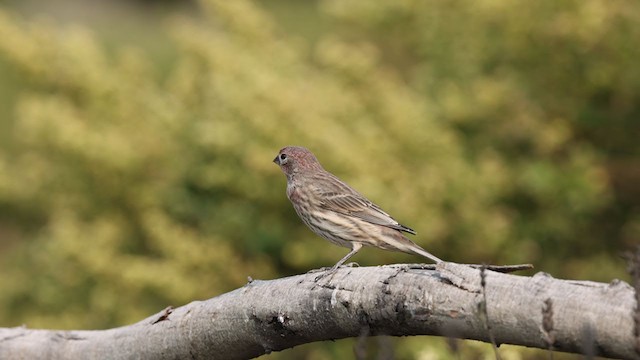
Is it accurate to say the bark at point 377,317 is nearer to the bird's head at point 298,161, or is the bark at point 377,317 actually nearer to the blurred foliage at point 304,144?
the bird's head at point 298,161

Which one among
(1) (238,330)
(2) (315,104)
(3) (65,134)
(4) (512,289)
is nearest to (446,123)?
(2) (315,104)

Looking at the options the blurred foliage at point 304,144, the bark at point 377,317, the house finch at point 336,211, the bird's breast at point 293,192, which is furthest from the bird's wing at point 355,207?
the blurred foliage at point 304,144

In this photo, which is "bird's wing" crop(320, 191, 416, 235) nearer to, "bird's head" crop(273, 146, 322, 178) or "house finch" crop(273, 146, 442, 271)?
"house finch" crop(273, 146, 442, 271)

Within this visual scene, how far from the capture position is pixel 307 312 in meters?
3.73

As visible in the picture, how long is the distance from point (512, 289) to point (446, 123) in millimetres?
5882

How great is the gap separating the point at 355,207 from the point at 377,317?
220 centimetres

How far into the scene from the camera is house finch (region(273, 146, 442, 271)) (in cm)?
541

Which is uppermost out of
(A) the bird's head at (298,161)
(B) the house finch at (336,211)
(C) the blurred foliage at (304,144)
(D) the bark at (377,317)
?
(C) the blurred foliage at (304,144)

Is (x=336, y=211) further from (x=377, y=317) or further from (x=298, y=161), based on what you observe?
(x=377, y=317)

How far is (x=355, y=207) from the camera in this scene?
223 inches

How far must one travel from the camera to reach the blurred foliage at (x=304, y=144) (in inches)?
313

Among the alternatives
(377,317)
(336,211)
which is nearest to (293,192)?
(336,211)

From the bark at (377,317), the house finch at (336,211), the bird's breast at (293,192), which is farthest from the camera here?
the bird's breast at (293,192)

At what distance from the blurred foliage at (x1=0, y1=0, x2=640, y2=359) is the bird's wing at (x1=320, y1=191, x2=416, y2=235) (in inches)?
66.6
